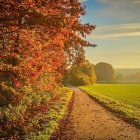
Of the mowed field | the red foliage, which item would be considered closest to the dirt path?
the mowed field

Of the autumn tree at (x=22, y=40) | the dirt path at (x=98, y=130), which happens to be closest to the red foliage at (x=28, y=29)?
the autumn tree at (x=22, y=40)

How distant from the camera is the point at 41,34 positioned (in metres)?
19.9

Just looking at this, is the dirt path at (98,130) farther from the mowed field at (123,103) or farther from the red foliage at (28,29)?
the red foliage at (28,29)

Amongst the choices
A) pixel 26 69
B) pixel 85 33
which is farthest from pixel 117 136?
pixel 85 33

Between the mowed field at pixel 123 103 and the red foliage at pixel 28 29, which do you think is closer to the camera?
the red foliage at pixel 28 29

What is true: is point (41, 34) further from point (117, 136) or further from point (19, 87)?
point (117, 136)

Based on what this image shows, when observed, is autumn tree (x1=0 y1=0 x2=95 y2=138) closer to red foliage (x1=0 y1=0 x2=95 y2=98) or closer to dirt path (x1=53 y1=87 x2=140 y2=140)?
red foliage (x1=0 y1=0 x2=95 y2=98)

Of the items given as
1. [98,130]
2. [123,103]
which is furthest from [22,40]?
[123,103]

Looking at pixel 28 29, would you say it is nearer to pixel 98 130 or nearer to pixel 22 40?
pixel 22 40

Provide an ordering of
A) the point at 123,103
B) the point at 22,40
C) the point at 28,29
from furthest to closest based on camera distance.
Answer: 1. the point at 123,103
2. the point at 22,40
3. the point at 28,29

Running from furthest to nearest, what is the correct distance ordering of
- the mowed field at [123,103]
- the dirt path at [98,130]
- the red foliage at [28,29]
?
the mowed field at [123,103], the dirt path at [98,130], the red foliage at [28,29]

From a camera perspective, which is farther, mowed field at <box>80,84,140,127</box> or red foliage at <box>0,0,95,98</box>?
mowed field at <box>80,84,140,127</box>

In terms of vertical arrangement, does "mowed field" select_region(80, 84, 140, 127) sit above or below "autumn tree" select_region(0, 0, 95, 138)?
below

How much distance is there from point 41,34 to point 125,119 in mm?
9098
